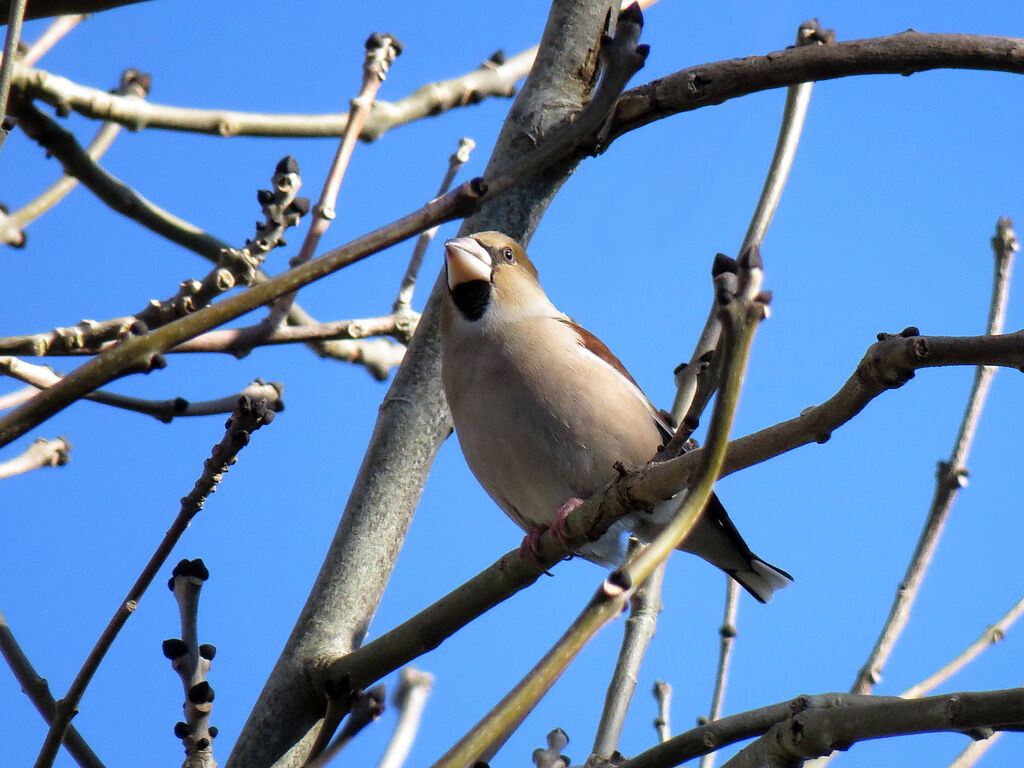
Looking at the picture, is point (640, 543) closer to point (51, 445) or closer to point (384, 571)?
point (384, 571)

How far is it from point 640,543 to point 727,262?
2483mm

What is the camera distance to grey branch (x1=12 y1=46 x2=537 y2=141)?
11.9 ft

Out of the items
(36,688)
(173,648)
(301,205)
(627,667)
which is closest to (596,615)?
(173,648)

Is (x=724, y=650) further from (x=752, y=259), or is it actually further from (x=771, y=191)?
(x=752, y=259)

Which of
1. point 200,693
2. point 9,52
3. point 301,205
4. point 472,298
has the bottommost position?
point 200,693

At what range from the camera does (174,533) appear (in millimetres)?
2078

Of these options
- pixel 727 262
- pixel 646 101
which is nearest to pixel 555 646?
pixel 727 262

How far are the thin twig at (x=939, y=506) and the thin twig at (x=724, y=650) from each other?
46 cm

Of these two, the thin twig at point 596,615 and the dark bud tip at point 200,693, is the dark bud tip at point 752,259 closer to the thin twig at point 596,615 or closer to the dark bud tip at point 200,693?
the thin twig at point 596,615

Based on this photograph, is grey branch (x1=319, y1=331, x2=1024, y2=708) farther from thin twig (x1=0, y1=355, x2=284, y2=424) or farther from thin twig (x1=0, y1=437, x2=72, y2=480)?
thin twig (x1=0, y1=437, x2=72, y2=480)

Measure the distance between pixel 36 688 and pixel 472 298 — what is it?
2.01 metres

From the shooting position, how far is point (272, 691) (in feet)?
10.1

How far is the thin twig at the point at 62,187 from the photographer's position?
384 centimetres

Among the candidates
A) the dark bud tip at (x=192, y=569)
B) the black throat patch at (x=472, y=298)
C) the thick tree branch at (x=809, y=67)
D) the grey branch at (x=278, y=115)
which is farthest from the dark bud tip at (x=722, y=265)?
the grey branch at (x=278, y=115)
